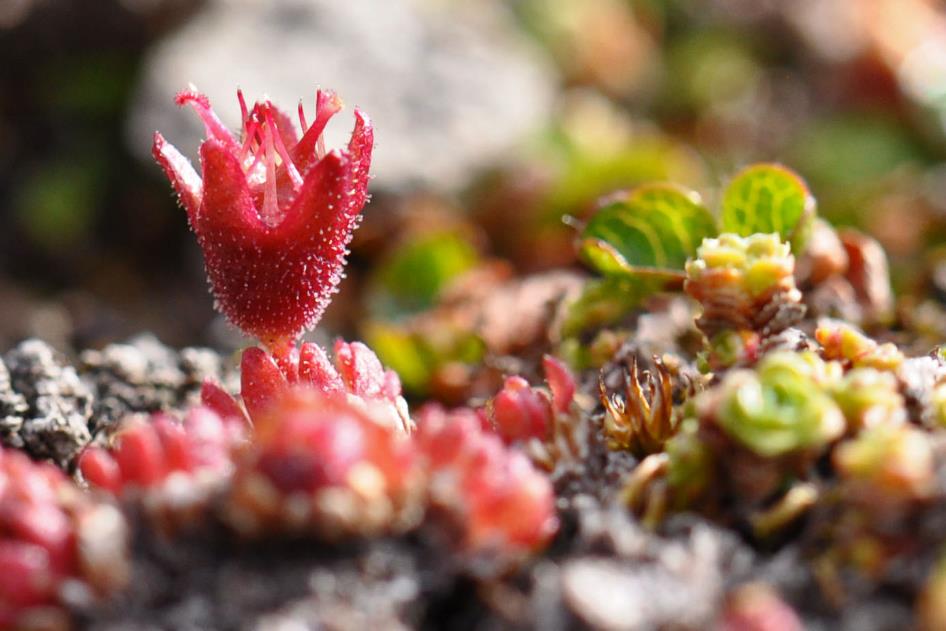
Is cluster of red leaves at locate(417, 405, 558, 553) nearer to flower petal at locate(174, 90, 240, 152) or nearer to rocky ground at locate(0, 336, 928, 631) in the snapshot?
rocky ground at locate(0, 336, 928, 631)

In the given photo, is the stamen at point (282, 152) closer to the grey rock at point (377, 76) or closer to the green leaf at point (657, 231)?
the green leaf at point (657, 231)

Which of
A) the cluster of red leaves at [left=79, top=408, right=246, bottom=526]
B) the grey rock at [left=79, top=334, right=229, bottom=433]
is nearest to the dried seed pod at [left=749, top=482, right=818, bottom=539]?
the cluster of red leaves at [left=79, top=408, right=246, bottom=526]

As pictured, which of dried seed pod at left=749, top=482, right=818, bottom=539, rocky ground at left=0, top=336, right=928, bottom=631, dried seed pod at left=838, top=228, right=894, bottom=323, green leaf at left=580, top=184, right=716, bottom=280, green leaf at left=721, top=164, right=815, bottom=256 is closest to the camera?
rocky ground at left=0, top=336, right=928, bottom=631

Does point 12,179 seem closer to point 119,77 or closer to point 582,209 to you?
point 119,77

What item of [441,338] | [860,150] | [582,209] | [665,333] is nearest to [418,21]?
[582,209]

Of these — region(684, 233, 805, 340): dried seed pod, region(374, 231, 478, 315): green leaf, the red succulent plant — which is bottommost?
the red succulent plant
